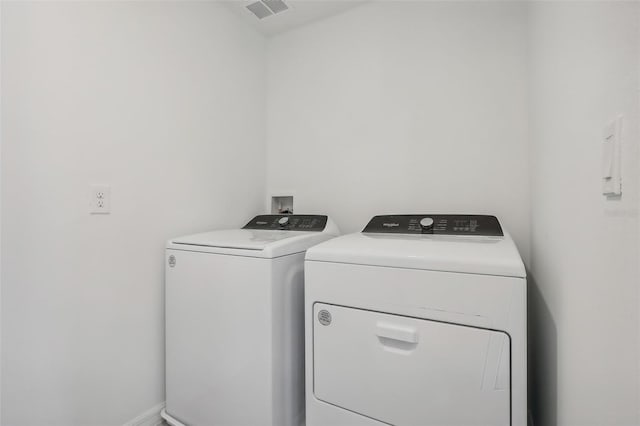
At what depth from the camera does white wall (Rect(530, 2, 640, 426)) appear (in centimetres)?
42

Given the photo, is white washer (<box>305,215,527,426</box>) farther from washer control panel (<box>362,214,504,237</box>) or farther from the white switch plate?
the white switch plate

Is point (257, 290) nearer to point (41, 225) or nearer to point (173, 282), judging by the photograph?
point (173, 282)

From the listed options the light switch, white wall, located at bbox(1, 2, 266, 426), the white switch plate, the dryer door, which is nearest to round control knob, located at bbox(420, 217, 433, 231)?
the dryer door

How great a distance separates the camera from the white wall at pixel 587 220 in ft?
1.39

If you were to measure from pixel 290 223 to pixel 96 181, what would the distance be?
3.05 feet

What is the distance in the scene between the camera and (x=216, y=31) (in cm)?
176

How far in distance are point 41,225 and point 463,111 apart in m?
1.98

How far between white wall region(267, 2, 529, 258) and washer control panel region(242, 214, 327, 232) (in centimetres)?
28

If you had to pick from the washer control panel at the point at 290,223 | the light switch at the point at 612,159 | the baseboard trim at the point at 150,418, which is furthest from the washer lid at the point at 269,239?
the light switch at the point at 612,159

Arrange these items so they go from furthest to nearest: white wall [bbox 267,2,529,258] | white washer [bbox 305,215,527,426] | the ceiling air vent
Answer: the ceiling air vent → white wall [bbox 267,2,529,258] → white washer [bbox 305,215,527,426]

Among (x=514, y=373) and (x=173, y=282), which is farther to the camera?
(x=173, y=282)

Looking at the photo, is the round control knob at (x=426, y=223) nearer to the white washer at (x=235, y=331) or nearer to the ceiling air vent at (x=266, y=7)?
the white washer at (x=235, y=331)

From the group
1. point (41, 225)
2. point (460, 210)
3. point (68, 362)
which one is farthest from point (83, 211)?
point (460, 210)

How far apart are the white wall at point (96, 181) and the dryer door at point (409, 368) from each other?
0.93m
